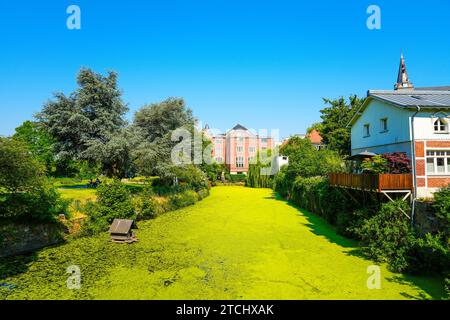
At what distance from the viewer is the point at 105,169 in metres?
22.2

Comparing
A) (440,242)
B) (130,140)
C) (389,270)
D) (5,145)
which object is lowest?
(389,270)

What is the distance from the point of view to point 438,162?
38.0ft

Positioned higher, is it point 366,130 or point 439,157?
point 366,130

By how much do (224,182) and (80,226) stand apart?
37.8 metres

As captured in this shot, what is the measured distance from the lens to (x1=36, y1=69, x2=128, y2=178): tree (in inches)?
771

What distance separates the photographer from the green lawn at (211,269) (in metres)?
7.46

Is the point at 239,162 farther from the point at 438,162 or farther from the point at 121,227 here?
the point at 438,162

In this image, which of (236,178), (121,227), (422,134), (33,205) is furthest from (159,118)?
(236,178)

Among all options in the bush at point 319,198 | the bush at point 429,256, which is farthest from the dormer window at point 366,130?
the bush at point 429,256

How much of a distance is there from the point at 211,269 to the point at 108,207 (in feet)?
28.1

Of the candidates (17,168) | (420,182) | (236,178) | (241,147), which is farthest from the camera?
(241,147)

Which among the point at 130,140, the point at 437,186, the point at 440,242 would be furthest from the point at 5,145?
the point at 437,186

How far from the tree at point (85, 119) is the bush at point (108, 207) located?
5.04m

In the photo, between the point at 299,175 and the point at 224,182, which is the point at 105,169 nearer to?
the point at 299,175
